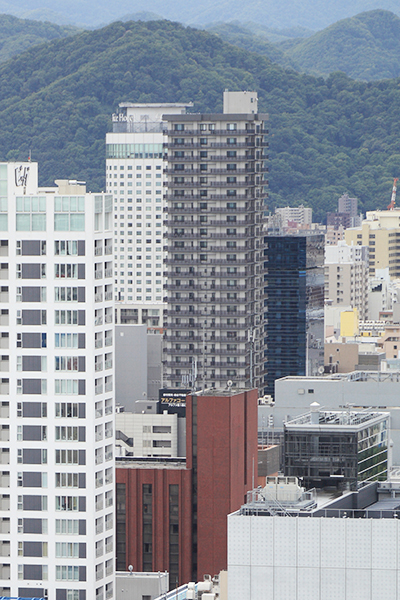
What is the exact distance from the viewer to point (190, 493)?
102m

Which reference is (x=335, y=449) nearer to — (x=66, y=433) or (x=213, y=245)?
(x=66, y=433)

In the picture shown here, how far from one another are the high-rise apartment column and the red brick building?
68.9m

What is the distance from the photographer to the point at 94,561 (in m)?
83.4

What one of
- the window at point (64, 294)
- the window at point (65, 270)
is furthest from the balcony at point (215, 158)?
the window at point (64, 294)

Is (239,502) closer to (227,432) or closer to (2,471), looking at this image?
(227,432)

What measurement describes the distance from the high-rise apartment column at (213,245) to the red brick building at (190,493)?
68.9 m

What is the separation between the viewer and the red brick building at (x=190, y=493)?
3962 inches

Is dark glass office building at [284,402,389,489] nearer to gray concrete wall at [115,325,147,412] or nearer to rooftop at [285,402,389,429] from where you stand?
rooftop at [285,402,389,429]

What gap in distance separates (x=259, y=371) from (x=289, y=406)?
2876 centimetres

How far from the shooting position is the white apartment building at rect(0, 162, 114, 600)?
275 ft

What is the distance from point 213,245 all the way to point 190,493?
7635cm

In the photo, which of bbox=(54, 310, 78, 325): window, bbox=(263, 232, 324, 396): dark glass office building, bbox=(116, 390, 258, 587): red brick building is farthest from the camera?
bbox=(263, 232, 324, 396): dark glass office building

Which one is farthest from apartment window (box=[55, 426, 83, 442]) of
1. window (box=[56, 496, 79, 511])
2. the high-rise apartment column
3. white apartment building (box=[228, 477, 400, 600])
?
the high-rise apartment column

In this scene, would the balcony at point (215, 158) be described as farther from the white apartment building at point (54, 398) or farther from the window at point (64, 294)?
the window at point (64, 294)
